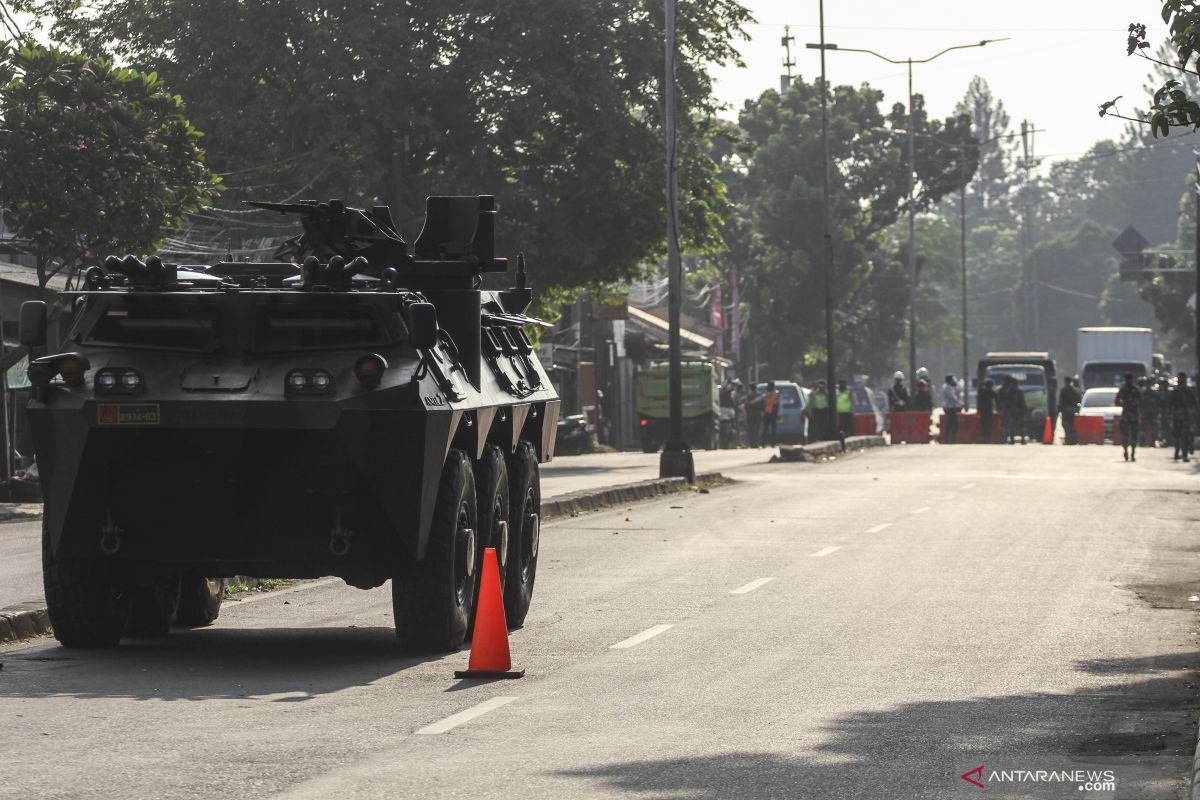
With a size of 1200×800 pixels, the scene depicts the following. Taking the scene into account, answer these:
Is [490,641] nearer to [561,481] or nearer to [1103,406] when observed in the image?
[561,481]

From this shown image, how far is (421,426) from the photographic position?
11.2m

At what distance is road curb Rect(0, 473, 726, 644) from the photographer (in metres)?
13.1

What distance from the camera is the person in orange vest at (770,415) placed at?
188 feet

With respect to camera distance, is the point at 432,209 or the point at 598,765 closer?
the point at 598,765

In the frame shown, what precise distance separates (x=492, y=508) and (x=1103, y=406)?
4835 centimetres

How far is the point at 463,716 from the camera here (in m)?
9.58

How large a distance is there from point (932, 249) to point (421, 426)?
344ft

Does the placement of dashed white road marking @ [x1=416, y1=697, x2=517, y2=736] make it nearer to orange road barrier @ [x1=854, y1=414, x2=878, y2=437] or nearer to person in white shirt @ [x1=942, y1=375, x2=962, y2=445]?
person in white shirt @ [x1=942, y1=375, x2=962, y2=445]

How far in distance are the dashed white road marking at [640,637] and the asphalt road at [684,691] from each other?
4 cm

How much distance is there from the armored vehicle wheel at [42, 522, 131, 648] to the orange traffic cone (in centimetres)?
233

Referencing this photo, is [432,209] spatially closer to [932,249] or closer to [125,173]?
[125,173]

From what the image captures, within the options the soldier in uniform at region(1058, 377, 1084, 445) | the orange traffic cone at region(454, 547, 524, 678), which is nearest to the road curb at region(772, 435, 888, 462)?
the soldier in uniform at region(1058, 377, 1084, 445)

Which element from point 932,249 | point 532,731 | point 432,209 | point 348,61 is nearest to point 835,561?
point 432,209

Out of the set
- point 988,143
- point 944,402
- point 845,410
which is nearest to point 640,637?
point 845,410
